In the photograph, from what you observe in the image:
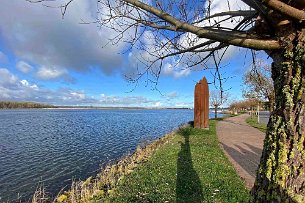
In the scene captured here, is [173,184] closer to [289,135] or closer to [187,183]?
[187,183]

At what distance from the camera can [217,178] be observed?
806cm

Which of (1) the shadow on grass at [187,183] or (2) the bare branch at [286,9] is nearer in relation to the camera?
(2) the bare branch at [286,9]

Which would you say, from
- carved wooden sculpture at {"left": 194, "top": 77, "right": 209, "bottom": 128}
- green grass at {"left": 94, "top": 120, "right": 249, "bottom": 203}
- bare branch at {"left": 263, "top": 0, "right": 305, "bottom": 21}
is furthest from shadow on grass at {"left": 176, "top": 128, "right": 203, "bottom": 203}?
carved wooden sculpture at {"left": 194, "top": 77, "right": 209, "bottom": 128}

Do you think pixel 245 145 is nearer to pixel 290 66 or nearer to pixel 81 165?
pixel 81 165

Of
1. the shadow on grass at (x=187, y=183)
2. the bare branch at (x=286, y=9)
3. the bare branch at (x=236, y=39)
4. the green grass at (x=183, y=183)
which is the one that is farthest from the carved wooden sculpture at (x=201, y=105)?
the bare branch at (x=286, y=9)

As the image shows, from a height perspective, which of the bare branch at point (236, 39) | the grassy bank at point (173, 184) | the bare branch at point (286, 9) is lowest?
the grassy bank at point (173, 184)

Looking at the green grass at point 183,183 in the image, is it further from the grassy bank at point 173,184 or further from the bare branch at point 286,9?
the bare branch at point 286,9

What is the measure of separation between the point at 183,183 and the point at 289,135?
5602 millimetres

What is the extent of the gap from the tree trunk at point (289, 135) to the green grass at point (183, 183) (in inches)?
165

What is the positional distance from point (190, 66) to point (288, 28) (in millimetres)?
2075

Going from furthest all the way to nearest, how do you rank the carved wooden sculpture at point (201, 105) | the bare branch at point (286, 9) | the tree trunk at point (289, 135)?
the carved wooden sculpture at point (201, 105) < the tree trunk at point (289, 135) < the bare branch at point (286, 9)

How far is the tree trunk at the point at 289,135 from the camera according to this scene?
2227 millimetres

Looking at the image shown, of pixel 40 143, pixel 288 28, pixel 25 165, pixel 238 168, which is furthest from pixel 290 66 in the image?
pixel 40 143

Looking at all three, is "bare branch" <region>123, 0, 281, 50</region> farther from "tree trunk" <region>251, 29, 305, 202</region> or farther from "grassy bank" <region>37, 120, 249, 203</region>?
"grassy bank" <region>37, 120, 249, 203</region>
